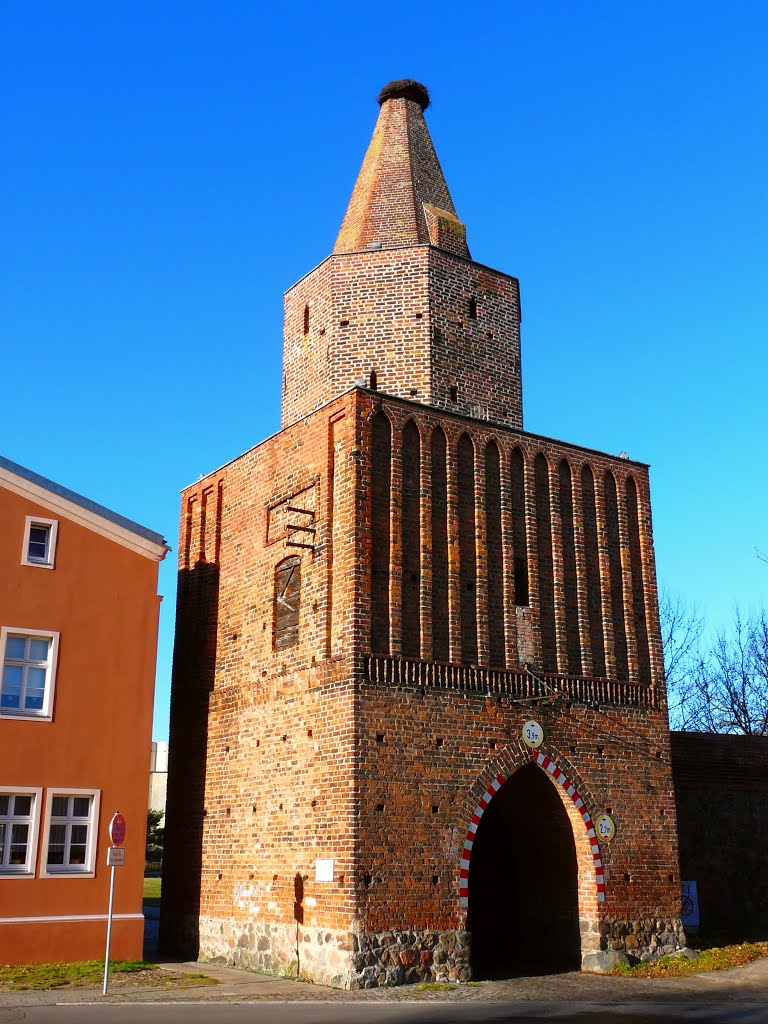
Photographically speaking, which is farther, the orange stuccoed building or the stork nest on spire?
the stork nest on spire

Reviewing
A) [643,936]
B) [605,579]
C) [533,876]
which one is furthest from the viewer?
[605,579]

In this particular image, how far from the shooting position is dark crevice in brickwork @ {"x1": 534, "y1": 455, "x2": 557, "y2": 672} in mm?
19156

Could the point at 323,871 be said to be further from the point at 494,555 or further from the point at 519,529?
the point at 519,529

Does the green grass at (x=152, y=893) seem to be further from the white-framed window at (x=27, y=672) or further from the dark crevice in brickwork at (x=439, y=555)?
the dark crevice in brickwork at (x=439, y=555)

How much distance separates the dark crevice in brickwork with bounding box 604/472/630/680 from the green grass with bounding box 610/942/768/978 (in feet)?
16.4

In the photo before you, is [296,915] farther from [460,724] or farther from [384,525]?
[384,525]

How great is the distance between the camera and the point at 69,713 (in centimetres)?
1850

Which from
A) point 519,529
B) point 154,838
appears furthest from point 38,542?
point 154,838

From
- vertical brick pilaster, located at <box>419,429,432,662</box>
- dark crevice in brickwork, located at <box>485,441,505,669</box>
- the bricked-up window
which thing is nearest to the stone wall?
dark crevice in brickwork, located at <box>485,441,505,669</box>

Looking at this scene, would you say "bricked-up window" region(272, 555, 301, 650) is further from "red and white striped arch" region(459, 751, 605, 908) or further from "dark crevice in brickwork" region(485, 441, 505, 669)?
"red and white striped arch" region(459, 751, 605, 908)

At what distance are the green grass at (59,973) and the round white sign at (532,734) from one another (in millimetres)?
7408

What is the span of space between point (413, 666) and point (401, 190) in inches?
438

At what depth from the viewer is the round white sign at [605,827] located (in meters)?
18.4

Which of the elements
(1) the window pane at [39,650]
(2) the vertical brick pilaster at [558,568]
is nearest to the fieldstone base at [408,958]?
(2) the vertical brick pilaster at [558,568]
